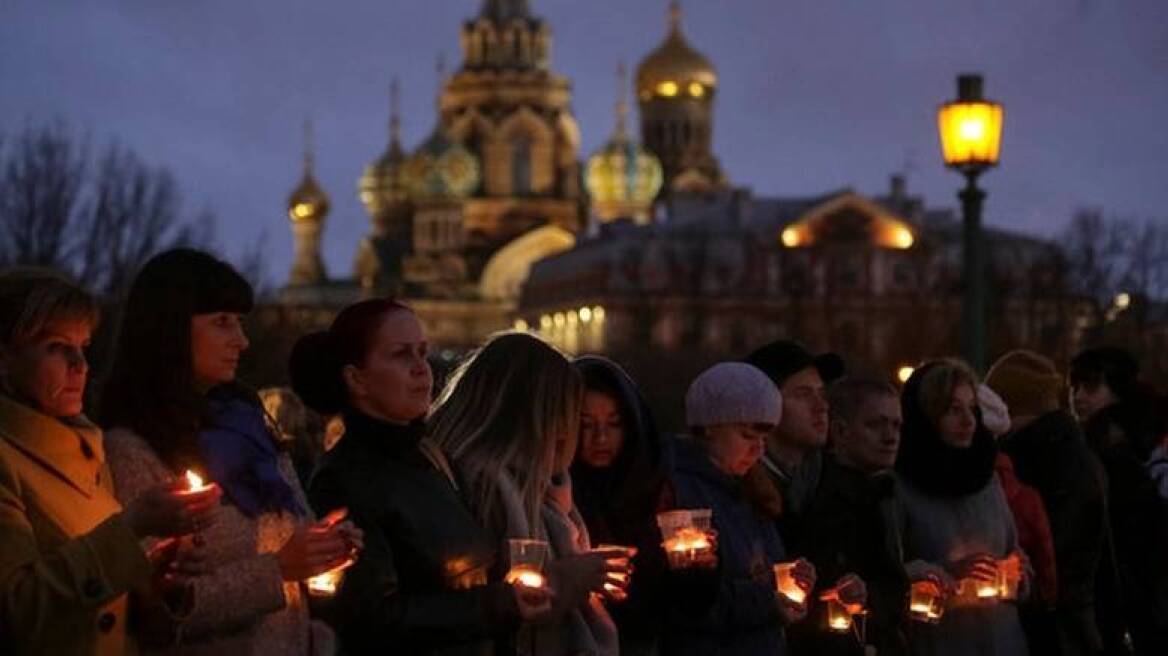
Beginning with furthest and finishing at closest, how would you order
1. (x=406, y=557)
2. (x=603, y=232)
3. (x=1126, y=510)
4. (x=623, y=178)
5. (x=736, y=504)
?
(x=623, y=178)
(x=603, y=232)
(x=1126, y=510)
(x=736, y=504)
(x=406, y=557)

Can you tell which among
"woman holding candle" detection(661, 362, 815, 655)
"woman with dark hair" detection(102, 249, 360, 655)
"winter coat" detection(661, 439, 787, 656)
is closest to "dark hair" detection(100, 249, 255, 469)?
"woman with dark hair" detection(102, 249, 360, 655)

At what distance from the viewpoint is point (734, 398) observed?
898cm

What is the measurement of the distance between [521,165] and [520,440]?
12218 centimetres

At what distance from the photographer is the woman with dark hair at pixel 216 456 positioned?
683 centimetres

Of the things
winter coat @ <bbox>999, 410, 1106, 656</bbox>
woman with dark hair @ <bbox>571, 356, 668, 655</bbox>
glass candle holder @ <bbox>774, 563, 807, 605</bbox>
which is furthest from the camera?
winter coat @ <bbox>999, 410, 1106, 656</bbox>

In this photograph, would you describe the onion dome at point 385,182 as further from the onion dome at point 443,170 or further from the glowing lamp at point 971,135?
the glowing lamp at point 971,135

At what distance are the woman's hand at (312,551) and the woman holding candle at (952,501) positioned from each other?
3830 mm

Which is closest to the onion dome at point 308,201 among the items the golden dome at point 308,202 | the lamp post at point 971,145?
the golden dome at point 308,202

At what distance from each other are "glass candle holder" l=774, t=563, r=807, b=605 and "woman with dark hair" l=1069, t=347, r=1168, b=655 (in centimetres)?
344

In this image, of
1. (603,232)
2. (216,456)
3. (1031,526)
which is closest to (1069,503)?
(1031,526)

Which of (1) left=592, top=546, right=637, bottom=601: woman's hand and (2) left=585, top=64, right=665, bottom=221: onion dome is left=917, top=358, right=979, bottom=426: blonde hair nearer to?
(1) left=592, top=546, right=637, bottom=601: woman's hand

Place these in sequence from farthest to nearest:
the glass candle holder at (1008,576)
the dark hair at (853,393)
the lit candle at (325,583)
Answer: the glass candle holder at (1008,576) → the dark hair at (853,393) → the lit candle at (325,583)

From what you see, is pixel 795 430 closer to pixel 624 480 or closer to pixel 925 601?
pixel 925 601

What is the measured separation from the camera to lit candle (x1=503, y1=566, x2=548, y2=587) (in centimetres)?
730
